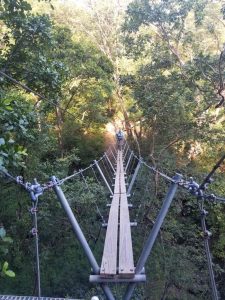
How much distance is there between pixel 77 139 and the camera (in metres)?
7.98

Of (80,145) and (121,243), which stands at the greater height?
(80,145)

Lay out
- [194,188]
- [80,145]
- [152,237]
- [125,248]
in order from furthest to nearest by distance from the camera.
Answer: [80,145] → [125,248] → [194,188] → [152,237]

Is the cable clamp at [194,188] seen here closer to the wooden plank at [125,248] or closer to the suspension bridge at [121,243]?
the suspension bridge at [121,243]

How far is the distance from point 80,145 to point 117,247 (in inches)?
258

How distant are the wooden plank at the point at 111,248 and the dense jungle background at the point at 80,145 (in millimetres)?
514

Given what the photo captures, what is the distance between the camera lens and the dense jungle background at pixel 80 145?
9.02ft

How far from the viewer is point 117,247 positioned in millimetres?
1451

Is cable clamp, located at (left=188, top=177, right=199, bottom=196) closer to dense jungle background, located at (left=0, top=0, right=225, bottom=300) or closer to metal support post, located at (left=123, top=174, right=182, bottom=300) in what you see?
metal support post, located at (left=123, top=174, right=182, bottom=300)

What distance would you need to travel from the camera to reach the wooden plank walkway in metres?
1.16

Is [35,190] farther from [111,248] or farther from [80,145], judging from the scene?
[80,145]

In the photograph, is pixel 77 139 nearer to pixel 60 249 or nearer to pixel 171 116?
pixel 171 116

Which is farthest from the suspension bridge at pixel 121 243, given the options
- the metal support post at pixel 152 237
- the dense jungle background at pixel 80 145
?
the dense jungle background at pixel 80 145

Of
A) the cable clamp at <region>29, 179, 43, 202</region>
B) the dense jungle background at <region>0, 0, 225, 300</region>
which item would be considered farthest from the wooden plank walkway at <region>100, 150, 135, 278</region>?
the dense jungle background at <region>0, 0, 225, 300</region>

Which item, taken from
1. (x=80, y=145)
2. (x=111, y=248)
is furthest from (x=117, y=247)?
(x=80, y=145)
